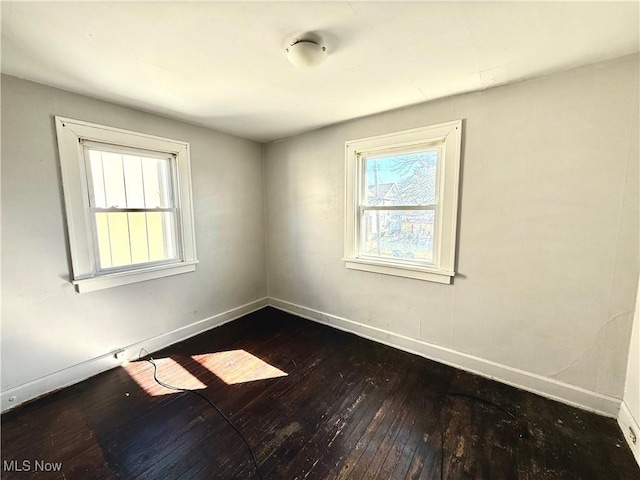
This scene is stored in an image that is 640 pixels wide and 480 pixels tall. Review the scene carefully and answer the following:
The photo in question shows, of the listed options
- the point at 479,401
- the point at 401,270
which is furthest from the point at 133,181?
the point at 479,401

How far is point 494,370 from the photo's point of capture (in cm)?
218

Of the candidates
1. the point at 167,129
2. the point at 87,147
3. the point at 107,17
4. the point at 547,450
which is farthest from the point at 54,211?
the point at 547,450

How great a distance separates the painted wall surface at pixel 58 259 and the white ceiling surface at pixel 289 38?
240 millimetres

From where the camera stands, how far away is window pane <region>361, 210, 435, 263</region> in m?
2.50

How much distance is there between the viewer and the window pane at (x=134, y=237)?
2.36 meters

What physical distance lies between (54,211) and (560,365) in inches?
160

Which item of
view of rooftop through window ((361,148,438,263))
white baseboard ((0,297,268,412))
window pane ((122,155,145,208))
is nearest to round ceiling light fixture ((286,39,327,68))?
view of rooftop through window ((361,148,438,263))

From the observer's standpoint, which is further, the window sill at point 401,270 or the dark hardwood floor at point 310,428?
the window sill at point 401,270

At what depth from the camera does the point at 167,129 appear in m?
2.67

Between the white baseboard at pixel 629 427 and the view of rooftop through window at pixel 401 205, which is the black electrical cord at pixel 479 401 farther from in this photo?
the view of rooftop through window at pixel 401 205

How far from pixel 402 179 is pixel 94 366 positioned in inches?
131

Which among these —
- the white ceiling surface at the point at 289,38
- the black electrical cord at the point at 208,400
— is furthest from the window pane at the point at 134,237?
the white ceiling surface at the point at 289,38

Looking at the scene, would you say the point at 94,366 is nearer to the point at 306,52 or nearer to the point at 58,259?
the point at 58,259

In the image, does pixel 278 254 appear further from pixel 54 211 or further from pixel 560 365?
pixel 560 365
